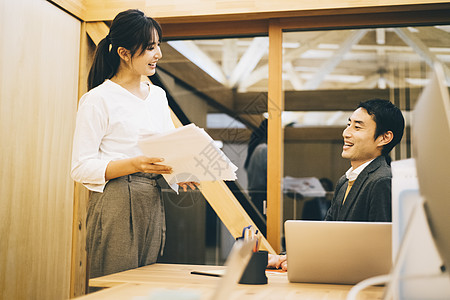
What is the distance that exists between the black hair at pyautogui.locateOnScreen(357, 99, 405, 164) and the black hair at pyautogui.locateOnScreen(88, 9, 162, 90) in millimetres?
1034

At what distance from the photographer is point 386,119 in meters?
2.24

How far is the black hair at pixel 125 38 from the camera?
199 cm

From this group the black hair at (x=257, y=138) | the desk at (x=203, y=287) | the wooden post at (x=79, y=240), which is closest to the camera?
the desk at (x=203, y=287)

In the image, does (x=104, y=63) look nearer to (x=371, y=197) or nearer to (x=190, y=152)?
(x=190, y=152)

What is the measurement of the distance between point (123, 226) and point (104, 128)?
389 mm

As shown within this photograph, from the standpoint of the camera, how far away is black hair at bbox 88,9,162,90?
6.51 feet

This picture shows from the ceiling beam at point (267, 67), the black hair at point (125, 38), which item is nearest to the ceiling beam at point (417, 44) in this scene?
the ceiling beam at point (267, 67)

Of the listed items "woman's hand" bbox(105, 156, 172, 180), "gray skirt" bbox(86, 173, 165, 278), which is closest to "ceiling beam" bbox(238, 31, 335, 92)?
"gray skirt" bbox(86, 173, 165, 278)

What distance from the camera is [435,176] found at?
0.71m

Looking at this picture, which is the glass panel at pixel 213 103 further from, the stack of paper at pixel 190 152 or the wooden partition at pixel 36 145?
the stack of paper at pixel 190 152

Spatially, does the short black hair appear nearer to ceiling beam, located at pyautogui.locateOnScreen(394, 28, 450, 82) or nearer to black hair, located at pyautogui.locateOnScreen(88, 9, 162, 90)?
ceiling beam, located at pyautogui.locateOnScreen(394, 28, 450, 82)

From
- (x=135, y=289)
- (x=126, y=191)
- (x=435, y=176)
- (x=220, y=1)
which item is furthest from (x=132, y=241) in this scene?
(x=220, y=1)

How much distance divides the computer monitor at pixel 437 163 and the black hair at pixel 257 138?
89.1 inches

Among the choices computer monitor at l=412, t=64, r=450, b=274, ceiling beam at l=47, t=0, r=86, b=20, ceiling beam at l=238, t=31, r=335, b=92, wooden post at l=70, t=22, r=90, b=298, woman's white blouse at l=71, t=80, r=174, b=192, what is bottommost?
wooden post at l=70, t=22, r=90, b=298
